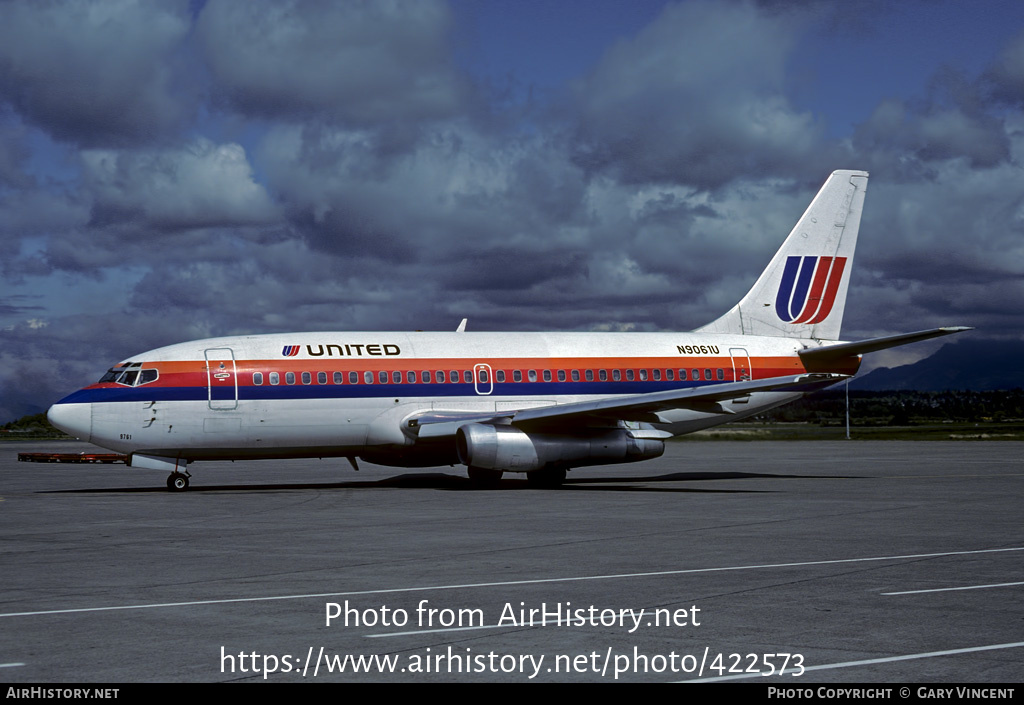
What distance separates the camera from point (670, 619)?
423 inches

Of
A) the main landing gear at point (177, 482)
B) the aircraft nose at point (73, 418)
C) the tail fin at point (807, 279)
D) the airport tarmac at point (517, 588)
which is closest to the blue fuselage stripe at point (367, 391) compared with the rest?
the aircraft nose at point (73, 418)

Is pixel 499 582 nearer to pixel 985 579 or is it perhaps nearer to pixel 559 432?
pixel 985 579

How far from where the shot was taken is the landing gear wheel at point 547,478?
32806mm

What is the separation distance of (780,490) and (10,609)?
73.0ft

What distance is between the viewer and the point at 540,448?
102 feet

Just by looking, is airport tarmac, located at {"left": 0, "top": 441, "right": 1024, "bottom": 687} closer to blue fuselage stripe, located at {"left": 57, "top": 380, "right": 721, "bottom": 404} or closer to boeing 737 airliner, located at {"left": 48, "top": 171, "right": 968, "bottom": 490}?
boeing 737 airliner, located at {"left": 48, "top": 171, "right": 968, "bottom": 490}

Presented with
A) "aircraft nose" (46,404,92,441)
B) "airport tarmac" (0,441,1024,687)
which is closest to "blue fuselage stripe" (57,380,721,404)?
"aircraft nose" (46,404,92,441)

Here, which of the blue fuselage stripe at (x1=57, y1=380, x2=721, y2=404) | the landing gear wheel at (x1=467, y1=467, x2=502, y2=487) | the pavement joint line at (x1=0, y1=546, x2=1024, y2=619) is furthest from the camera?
the landing gear wheel at (x1=467, y1=467, x2=502, y2=487)

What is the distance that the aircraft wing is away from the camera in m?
29.9

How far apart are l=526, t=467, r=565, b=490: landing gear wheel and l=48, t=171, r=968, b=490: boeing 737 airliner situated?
0.30 ft

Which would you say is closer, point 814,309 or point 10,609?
point 10,609

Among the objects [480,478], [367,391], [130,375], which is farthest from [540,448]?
[130,375]

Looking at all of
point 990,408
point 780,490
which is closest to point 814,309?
point 780,490
